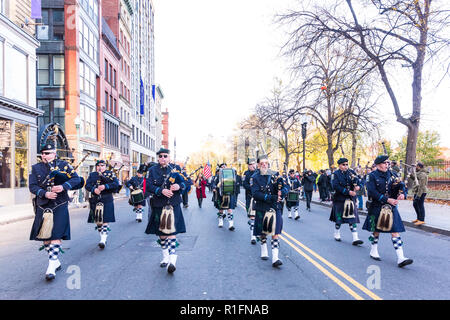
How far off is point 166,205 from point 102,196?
3.00 m

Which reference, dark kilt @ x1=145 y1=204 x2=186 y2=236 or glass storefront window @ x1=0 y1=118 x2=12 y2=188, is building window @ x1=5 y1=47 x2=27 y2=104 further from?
dark kilt @ x1=145 y1=204 x2=186 y2=236

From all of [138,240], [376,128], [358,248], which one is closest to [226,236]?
[138,240]

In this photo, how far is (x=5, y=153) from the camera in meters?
20.3

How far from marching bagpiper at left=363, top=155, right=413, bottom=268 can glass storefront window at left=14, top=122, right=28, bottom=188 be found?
20.6 m

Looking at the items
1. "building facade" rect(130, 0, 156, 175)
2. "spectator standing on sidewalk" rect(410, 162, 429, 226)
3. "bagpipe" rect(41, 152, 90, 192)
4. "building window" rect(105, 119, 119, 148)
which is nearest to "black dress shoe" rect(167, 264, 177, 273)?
"bagpipe" rect(41, 152, 90, 192)

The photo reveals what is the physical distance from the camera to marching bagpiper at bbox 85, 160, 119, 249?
8.49m

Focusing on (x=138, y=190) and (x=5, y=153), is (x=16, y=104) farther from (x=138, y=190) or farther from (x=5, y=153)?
(x=138, y=190)

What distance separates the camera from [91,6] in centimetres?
3189

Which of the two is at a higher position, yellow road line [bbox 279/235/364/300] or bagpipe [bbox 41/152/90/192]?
bagpipe [bbox 41/152/90/192]

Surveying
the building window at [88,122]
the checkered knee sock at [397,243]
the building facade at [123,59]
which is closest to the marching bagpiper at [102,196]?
the checkered knee sock at [397,243]

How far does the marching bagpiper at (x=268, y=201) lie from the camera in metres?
6.63

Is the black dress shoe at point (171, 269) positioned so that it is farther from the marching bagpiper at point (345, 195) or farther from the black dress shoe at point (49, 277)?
the marching bagpiper at point (345, 195)
